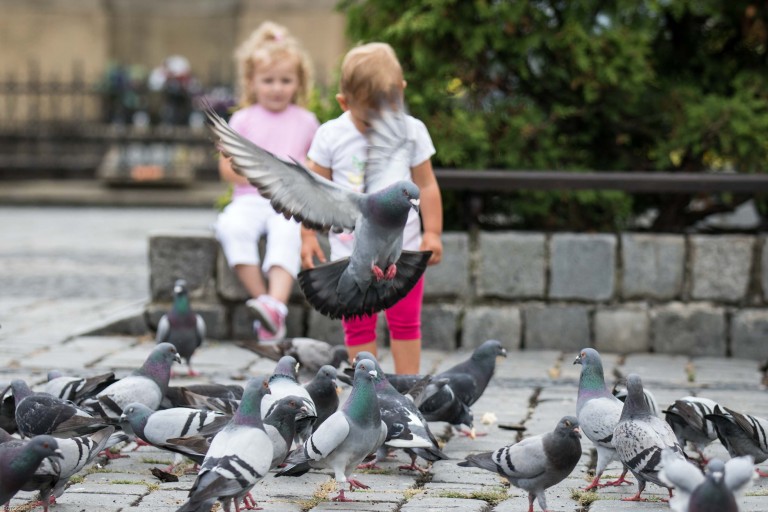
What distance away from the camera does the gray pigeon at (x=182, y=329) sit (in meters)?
6.46

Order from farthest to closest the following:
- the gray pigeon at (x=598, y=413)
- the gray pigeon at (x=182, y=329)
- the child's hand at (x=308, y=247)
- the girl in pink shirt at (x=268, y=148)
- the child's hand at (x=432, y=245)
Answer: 1. the girl in pink shirt at (x=268, y=148)
2. the gray pigeon at (x=182, y=329)
3. the child's hand at (x=308, y=247)
4. the child's hand at (x=432, y=245)
5. the gray pigeon at (x=598, y=413)

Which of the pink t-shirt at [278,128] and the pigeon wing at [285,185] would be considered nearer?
the pigeon wing at [285,185]

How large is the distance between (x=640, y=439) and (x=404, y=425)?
86 centimetres

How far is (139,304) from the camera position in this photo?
812 cm

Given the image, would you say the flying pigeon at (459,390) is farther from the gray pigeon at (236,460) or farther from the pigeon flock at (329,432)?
the gray pigeon at (236,460)

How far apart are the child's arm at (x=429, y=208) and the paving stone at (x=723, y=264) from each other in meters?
2.31

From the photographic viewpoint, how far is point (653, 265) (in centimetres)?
736

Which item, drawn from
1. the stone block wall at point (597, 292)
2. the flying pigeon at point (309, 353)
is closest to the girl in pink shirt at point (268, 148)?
the stone block wall at point (597, 292)

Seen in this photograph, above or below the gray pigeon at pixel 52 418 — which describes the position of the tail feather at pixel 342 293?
above

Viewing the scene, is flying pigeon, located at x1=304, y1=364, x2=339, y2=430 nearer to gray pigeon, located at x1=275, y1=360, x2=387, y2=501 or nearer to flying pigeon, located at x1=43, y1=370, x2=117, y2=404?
gray pigeon, located at x1=275, y1=360, x2=387, y2=501

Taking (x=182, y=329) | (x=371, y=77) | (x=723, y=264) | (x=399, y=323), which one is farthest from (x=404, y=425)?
(x=723, y=264)

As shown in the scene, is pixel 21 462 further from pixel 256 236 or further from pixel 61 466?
pixel 256 236

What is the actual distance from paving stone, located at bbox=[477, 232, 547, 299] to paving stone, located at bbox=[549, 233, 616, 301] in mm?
78

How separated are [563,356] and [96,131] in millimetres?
15379
